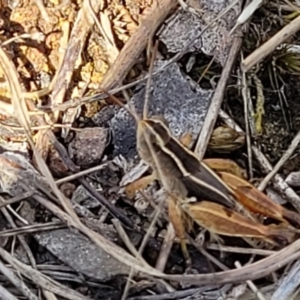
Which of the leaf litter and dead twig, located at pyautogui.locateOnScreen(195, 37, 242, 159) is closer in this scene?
the leaf litter

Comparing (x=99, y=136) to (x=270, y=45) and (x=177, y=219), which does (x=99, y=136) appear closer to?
(x=177, y=219)

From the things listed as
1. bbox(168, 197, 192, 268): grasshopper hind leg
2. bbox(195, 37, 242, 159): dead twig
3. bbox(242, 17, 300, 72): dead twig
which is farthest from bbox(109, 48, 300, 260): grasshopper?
bbox(242, 17, 300, 72): dead twig

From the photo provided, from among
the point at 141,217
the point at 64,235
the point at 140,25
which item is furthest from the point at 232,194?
the point at 140,25

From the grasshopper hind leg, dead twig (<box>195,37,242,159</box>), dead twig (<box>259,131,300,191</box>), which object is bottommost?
dead twig (<box>259,131,300,191</box>)

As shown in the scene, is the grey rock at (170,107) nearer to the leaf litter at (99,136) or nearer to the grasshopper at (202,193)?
the leaf litter at (99,136)

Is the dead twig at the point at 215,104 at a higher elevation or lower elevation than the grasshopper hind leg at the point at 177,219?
higher

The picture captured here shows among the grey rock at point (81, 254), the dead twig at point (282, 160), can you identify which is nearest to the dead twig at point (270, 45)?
the dead twig at point (282, 160)

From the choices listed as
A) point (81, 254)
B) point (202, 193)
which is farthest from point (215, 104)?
point (81, 254)

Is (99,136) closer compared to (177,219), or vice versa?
(177,219)

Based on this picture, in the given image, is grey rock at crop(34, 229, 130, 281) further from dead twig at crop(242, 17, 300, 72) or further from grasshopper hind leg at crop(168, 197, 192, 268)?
dead twig at crop(242, 17, 300, 72)
